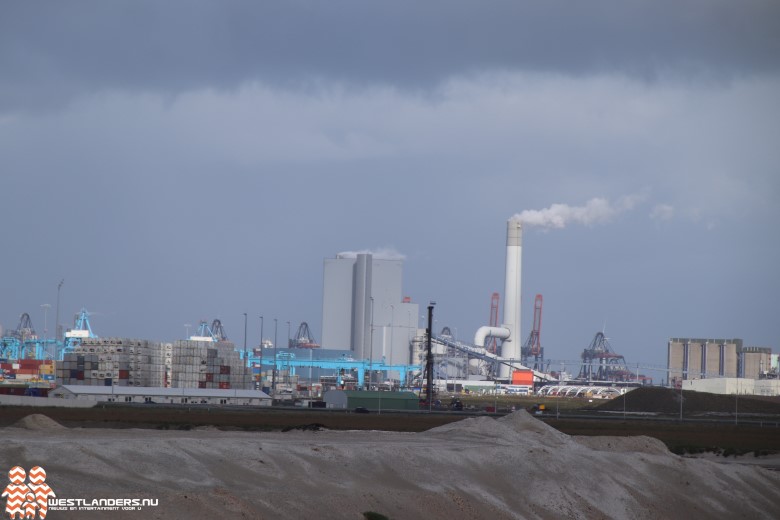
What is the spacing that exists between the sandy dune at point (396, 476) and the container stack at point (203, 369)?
10355 cm

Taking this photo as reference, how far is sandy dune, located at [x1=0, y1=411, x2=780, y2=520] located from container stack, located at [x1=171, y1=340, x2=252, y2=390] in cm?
10355

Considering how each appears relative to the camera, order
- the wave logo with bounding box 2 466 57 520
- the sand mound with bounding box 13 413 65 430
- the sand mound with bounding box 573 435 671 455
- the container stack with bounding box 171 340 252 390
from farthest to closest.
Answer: the container stack with bounding box 171 340 252 390, the sand mound with bounding box 573 435 671 455, the sand mound with bounding box 13 413 65 430, the wave logo with bounding box 2 466 57 520

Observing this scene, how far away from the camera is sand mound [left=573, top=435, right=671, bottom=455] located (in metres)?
42.7

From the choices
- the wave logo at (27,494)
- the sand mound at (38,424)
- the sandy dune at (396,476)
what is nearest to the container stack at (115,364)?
the sand mound at (38,424)

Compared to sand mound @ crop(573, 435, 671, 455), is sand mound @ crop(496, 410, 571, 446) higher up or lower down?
higher up

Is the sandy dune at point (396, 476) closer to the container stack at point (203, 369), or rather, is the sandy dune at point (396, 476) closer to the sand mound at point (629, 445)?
the sand mound at point (629, 445)

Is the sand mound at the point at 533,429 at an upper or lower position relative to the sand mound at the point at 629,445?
upper

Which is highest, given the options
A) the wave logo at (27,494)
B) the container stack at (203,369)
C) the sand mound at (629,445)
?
the wave logo at (27,494)

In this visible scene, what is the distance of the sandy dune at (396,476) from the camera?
2495 cm

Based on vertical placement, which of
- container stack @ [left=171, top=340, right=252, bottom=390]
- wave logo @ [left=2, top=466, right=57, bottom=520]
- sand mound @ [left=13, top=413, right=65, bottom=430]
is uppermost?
wave logo @ [left=2, top=466, right=57, bottom=520]

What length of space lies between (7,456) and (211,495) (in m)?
5.08

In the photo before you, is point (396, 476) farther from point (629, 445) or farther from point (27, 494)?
point (629, 445)

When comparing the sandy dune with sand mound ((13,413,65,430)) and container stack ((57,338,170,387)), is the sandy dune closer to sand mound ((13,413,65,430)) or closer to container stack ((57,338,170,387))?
sand mound ((13,413,65,430))

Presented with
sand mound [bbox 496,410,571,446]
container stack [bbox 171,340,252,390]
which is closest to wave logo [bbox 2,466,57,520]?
sand mound [bbox 496,410,571,446]
